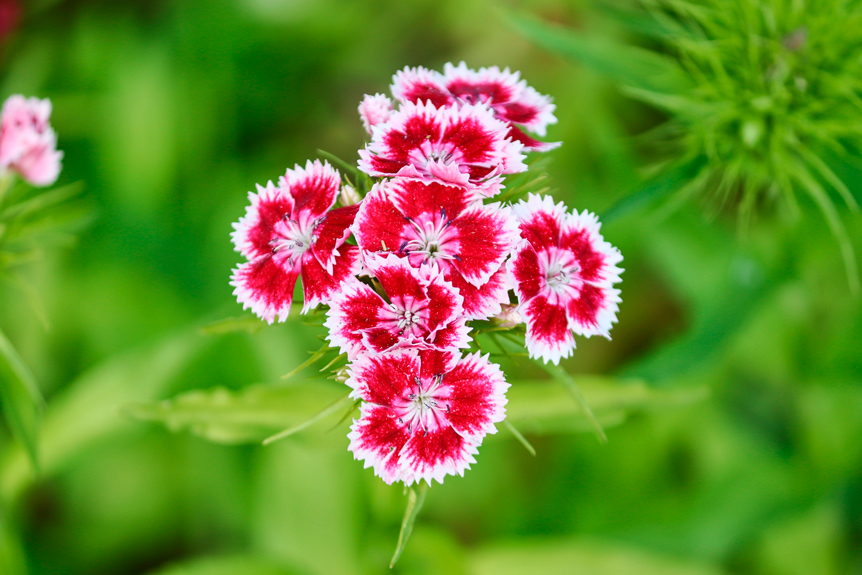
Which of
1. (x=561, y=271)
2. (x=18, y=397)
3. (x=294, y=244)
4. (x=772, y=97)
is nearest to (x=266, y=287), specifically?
(x=294, y=244)

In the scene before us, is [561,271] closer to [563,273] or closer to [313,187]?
[563,273]

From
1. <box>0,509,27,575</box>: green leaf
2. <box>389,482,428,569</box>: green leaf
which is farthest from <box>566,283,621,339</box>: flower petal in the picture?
<box>0,509,27,575</box>: green leaf

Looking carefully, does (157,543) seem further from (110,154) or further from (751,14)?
(751,14)

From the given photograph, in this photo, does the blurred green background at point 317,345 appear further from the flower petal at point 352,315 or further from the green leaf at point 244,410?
the flower petal at point 352,315

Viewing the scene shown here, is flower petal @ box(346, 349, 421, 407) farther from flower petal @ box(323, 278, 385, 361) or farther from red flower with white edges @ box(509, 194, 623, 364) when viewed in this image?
red flower with white edges @ box(509, 194, 623, 364)

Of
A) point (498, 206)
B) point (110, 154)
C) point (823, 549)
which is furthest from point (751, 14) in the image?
point (110, 154)

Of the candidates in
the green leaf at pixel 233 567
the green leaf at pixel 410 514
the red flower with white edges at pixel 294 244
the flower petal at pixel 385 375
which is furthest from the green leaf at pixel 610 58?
the green leaf at pixel 233 567
